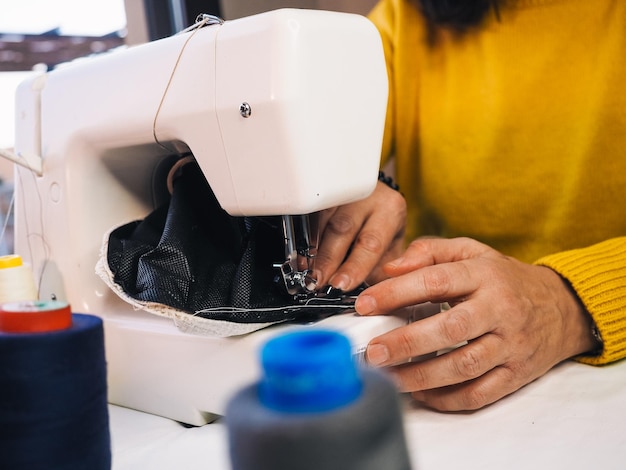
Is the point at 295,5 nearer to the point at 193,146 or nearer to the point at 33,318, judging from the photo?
the point at 193,146

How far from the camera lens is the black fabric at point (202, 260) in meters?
0.69

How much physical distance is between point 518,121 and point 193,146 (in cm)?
68

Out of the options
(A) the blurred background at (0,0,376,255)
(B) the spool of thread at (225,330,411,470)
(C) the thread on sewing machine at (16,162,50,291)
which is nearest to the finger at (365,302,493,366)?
(B) the spool of thread at (225,330,411,470)

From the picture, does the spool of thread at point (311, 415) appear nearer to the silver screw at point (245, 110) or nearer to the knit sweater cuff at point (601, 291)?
the silver screw at point (245, 110)

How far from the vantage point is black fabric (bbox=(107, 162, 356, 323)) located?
694 millimetres

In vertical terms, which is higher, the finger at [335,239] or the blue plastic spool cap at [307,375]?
the blue plastic spool cap at [307,375]

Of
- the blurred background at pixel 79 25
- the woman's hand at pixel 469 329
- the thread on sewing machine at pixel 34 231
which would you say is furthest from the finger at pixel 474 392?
the blurred background at pixel 79 25

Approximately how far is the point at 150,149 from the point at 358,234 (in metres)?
0.29

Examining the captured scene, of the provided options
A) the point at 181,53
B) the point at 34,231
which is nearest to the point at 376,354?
the point at 181,53

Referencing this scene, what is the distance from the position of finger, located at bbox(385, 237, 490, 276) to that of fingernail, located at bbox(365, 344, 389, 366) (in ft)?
0.39

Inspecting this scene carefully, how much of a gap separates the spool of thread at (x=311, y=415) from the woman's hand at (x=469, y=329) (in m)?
0.37

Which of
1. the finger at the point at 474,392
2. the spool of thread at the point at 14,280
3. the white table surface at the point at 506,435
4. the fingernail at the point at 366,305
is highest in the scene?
the spool of thread at the point at 14,280

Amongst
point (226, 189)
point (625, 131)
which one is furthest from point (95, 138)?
point (625, 131)

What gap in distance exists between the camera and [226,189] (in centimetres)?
67
